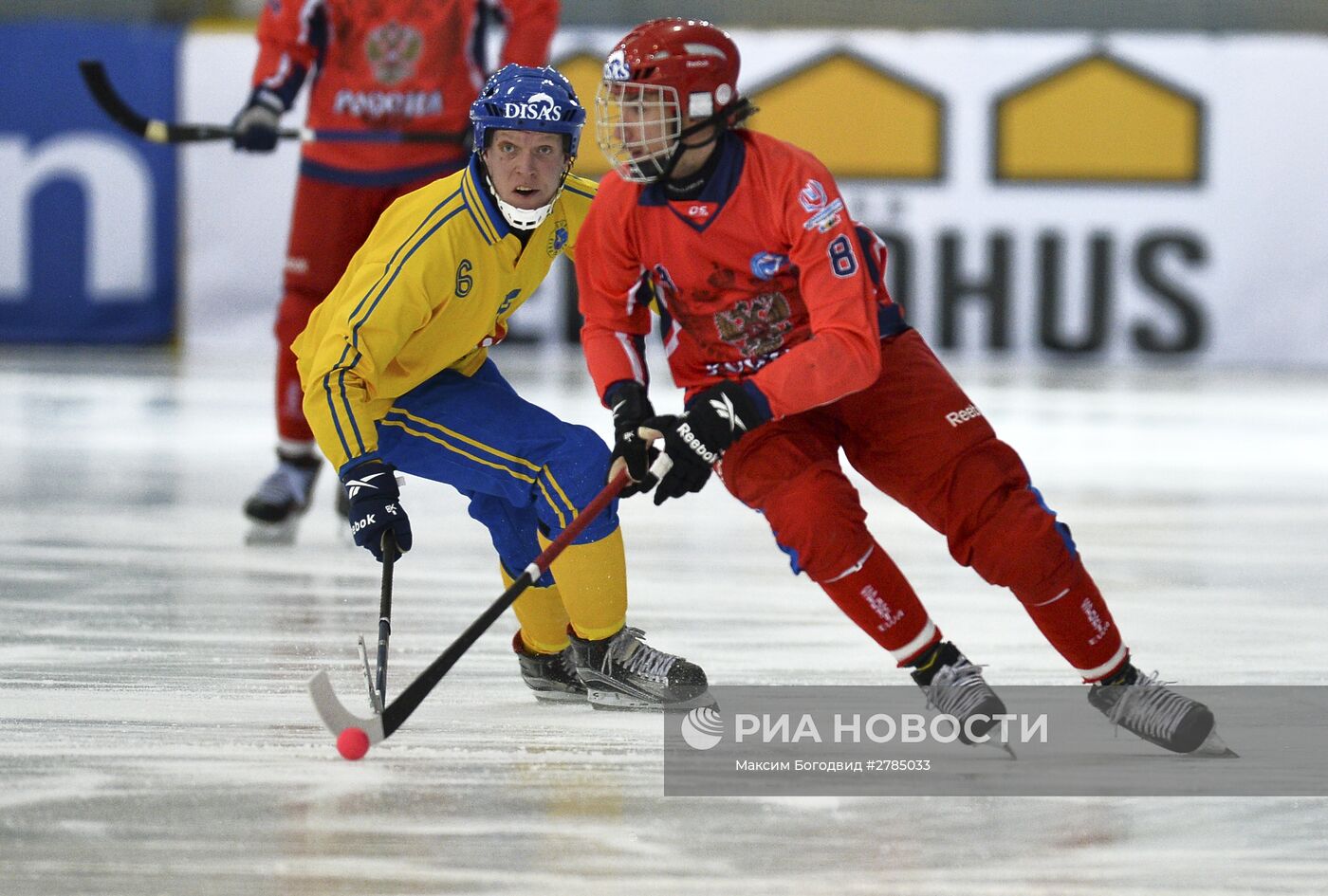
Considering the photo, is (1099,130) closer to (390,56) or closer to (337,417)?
(390,56)

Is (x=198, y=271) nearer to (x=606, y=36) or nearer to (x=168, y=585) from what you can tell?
(x=606, y=36)

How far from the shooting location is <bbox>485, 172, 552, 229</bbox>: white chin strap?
3.16 meters

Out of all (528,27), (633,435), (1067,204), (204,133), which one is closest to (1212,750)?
(633,435)

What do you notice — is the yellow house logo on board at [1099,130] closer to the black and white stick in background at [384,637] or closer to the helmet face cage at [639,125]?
the helmet face cage at [639,125]

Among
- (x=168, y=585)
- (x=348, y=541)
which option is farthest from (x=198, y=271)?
(x=168, y=585)

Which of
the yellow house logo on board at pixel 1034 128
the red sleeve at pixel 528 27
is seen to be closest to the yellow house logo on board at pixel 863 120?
the yellow house logo on board at pixel 1034 128

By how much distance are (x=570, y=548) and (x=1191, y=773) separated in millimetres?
987

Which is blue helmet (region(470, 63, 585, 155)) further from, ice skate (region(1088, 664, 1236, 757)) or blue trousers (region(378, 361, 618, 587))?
ice skate (region(1088, 664, 1236, 757))

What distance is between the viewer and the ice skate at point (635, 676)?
308 centimetres

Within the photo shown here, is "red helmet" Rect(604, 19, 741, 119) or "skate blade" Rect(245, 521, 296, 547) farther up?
"red helmet" Rect(604, 19, 741, 119)

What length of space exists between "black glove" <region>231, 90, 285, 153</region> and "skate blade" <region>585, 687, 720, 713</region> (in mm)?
2419

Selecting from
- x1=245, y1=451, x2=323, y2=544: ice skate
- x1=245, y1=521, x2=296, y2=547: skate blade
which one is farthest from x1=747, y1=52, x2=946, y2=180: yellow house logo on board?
x1=245, y1=521, x2=296, y2=547: skate blade

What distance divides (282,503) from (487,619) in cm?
208

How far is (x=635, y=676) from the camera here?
3.11m
